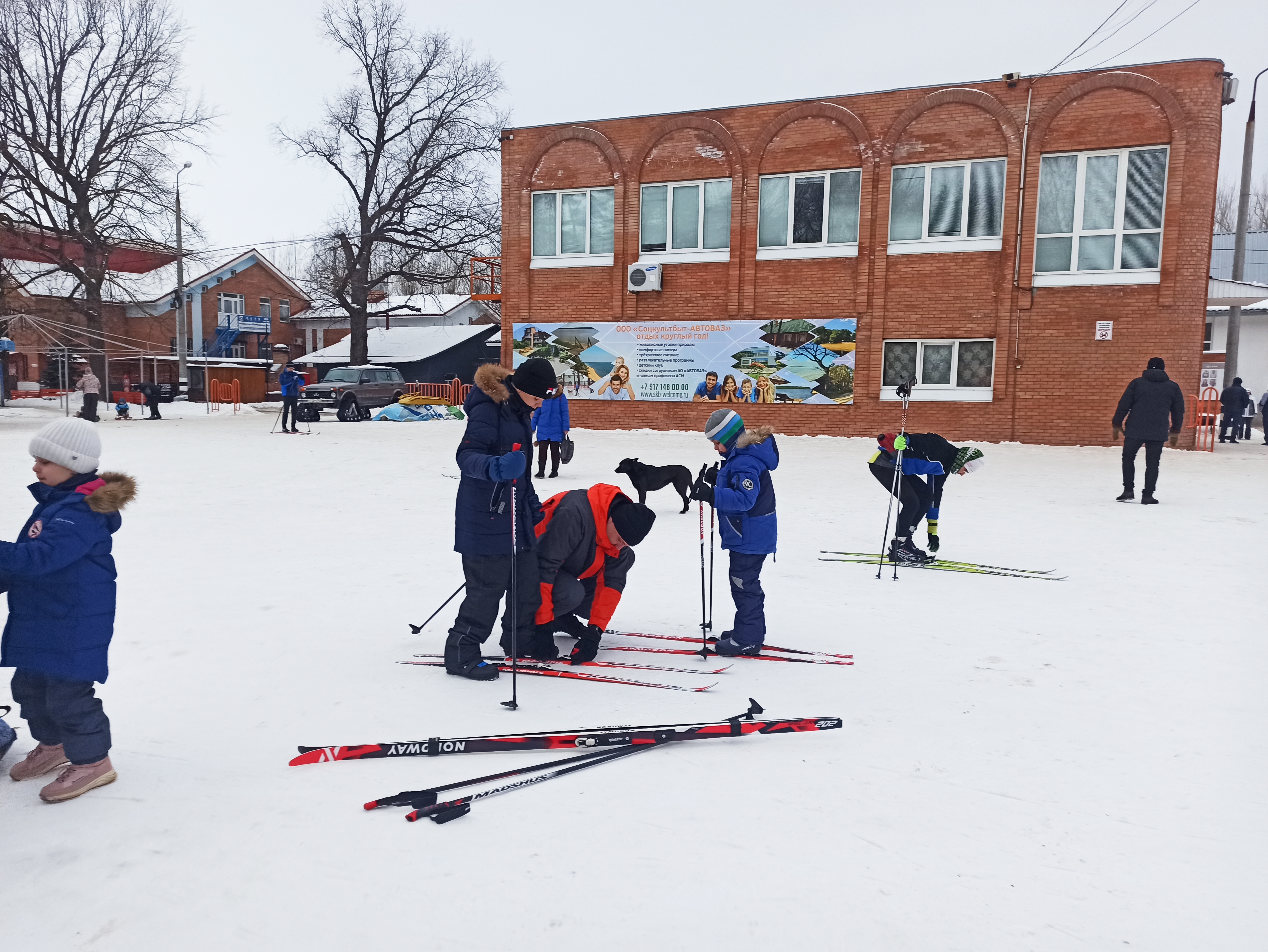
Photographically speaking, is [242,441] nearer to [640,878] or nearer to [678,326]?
[678,326]

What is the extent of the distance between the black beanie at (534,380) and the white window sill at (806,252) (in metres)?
16.9

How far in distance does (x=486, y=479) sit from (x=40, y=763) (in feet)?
7.01

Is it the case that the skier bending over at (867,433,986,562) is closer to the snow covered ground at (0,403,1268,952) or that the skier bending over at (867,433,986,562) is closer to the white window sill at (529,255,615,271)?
the snow covered ground at (0,403,1268,952)

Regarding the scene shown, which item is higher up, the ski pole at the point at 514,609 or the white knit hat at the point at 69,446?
the white knit hat at the point at 69,446

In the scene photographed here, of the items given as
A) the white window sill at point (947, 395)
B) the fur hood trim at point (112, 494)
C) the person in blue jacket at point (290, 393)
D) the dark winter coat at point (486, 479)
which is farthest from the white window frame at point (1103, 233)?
the fur hood trim at point (112, 494)

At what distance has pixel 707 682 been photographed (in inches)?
179

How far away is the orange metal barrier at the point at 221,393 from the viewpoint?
112 feet

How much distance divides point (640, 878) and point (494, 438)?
2387 mm

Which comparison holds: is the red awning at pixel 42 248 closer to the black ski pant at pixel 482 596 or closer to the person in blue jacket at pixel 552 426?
the person in blue jacket at pixel 552 426

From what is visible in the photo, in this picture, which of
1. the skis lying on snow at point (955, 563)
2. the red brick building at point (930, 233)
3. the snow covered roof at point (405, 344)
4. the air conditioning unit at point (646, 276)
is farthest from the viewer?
the snow covered roof at point (405, 344)

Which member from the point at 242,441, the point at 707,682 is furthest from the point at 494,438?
the point at 242,441

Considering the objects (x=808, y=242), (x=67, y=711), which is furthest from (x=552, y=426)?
(x=808, y=242)

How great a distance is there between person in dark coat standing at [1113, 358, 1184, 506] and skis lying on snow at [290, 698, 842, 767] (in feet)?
29.1

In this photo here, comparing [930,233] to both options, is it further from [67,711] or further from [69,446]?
[67,711]
